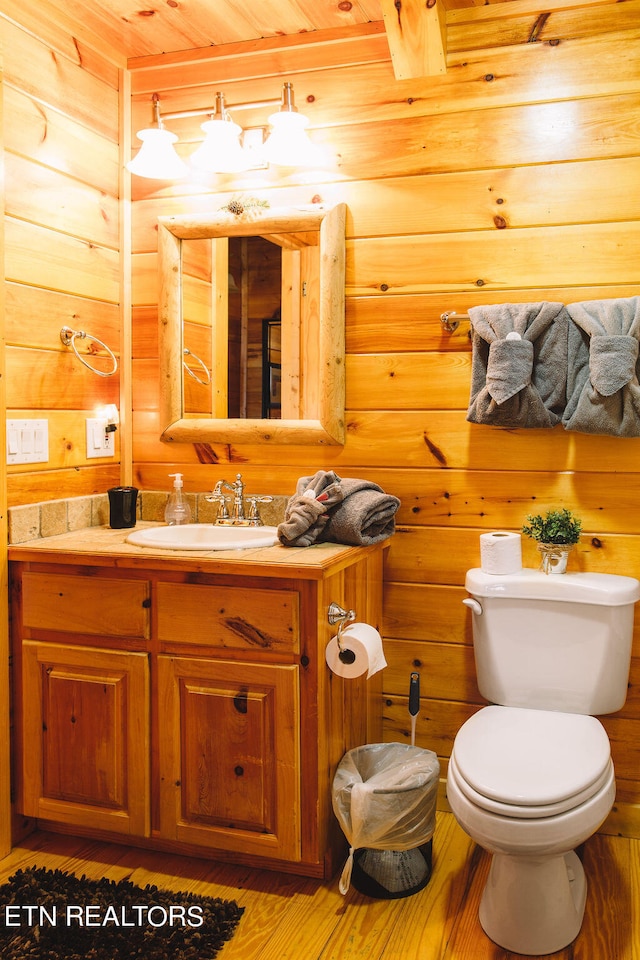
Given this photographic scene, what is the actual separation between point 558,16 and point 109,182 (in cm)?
137

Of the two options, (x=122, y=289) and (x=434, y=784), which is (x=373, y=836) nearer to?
(x=434, y=784)

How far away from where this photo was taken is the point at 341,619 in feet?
6.47

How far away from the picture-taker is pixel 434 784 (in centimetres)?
195

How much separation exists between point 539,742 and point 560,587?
414mm

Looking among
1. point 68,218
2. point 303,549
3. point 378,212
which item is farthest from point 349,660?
point 68,218

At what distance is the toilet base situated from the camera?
1.73 m

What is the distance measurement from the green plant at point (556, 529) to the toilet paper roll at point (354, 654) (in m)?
0.54

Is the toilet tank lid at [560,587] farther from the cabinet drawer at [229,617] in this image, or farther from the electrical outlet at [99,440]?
the electrical outlet at [99,440]

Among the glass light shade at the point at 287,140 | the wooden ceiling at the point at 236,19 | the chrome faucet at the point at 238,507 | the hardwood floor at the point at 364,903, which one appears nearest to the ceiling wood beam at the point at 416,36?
the wooden ceiling at the point at 236,19

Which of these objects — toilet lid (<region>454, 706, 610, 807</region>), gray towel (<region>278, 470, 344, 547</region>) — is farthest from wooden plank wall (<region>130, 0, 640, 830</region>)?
toilet lid (<region>454, 706, 610, 807</region>)

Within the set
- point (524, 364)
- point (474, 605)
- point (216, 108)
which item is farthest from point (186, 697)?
point (216, 108)

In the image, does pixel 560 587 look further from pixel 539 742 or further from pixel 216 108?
pixel 216 108

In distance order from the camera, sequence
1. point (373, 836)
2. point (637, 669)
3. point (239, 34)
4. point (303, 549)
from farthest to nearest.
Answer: point (239, 34), point (637, 669), point (303, 549), point (373, 836)

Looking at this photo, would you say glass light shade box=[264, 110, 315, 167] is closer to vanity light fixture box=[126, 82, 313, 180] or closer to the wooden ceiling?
vanity light fixture box=[126, 82, 313, 180]
